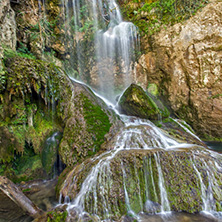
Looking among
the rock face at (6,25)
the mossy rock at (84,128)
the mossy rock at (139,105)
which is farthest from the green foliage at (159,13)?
the rock face at (6,25)

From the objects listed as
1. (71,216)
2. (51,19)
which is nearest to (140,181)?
(71,216)

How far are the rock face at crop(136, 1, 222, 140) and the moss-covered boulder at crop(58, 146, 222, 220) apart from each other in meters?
4.07

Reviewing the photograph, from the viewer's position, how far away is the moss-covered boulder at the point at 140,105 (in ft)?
20.4

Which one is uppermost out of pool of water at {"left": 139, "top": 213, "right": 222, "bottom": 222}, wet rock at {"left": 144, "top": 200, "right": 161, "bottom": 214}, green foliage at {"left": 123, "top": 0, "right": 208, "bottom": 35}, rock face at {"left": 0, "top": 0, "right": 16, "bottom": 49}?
green foliage at {"left": 123, "top": 0, "right": 208, "bottom": 35}

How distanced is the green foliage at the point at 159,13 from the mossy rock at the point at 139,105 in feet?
15.2

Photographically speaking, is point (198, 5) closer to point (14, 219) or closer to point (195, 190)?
point (195, 190)

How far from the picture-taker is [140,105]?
6.29 metres

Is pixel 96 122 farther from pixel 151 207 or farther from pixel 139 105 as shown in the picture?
pixel 151 207

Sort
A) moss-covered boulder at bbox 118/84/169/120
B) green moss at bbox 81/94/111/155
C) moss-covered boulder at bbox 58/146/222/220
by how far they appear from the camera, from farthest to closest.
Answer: moss-covered boulder at bbox 118/84/169/120 → green moss at bbox 81/94/111/155 → moss-covered boulder at bbox 58/146/222/220

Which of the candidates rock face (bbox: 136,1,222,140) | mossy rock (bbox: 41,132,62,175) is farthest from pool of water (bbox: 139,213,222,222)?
rock face (bbox: 136,1,222,140)

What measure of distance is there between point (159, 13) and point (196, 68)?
13.4ft

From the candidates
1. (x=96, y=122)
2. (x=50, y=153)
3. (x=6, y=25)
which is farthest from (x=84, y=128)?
(x=6, y=25)

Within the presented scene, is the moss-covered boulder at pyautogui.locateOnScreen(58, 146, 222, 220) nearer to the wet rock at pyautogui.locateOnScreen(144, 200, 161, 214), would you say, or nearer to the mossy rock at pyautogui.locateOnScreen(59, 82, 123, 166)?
the wet rock at pyautogui.locateOnScreen(144, 200, 161, 214)

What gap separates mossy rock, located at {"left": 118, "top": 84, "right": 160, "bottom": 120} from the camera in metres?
6.23
